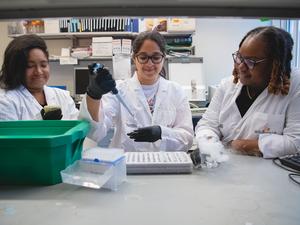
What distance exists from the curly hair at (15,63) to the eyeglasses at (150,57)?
2.02 feet

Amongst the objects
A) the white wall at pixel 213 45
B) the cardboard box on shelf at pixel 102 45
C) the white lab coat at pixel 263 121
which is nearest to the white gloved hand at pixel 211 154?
the white lab coat at pixel 263 121

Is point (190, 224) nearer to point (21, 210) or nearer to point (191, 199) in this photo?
point (191, 199)

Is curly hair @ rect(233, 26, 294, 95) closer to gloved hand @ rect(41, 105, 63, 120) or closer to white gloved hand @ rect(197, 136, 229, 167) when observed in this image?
white gloved hand @ rect(197, 136, 229, 167)

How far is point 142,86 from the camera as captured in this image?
5.82 feet

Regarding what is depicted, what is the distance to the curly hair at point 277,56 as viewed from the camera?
1.29m

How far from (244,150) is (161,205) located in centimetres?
61

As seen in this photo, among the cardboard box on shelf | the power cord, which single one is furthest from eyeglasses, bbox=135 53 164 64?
the cardboard box on shelf

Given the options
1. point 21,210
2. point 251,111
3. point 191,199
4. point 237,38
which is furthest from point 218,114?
point 237,38

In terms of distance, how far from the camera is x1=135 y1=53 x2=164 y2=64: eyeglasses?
166 centimetres

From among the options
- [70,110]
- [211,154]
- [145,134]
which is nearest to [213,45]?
[70,110]

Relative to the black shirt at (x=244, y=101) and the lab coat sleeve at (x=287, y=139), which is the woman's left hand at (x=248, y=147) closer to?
the lab coat sleeve at (x=287, y=139)

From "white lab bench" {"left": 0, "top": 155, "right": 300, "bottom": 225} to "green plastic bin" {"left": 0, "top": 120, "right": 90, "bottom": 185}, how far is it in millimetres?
27

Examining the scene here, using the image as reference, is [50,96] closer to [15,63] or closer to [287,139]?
[15,63]

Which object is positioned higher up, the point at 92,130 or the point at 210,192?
the point at 92,130
